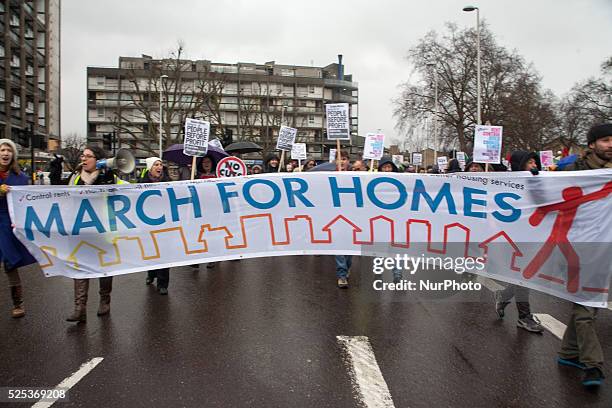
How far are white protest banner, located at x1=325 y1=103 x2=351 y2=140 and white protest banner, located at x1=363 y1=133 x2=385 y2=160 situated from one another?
2.37 m

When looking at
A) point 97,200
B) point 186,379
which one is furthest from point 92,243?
point 186,379

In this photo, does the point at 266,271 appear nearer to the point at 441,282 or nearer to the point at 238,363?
the point at 441,282

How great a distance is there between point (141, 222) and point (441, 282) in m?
4.47

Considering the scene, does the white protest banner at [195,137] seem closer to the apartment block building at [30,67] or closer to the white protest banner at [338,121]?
the white protest banner at [338,121]

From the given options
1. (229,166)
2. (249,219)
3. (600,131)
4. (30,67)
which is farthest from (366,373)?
(30,67)

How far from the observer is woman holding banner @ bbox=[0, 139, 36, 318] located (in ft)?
18.2

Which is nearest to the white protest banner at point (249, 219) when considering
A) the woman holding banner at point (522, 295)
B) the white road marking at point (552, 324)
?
the woman holding banner at point (522, 295)

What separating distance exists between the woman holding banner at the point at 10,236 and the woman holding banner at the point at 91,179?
626 millimetres

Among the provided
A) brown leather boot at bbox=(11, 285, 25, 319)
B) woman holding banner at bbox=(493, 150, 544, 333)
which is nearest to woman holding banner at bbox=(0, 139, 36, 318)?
brown leather boot at bbox=(11, 285, 25, 319)

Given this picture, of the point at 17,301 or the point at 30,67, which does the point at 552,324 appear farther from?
the point at 30,67

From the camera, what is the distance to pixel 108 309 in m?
5.93

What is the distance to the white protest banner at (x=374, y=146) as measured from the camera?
35.8 ft

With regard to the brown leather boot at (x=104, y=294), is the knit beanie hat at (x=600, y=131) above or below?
above

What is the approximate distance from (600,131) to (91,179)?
5.31 metres
